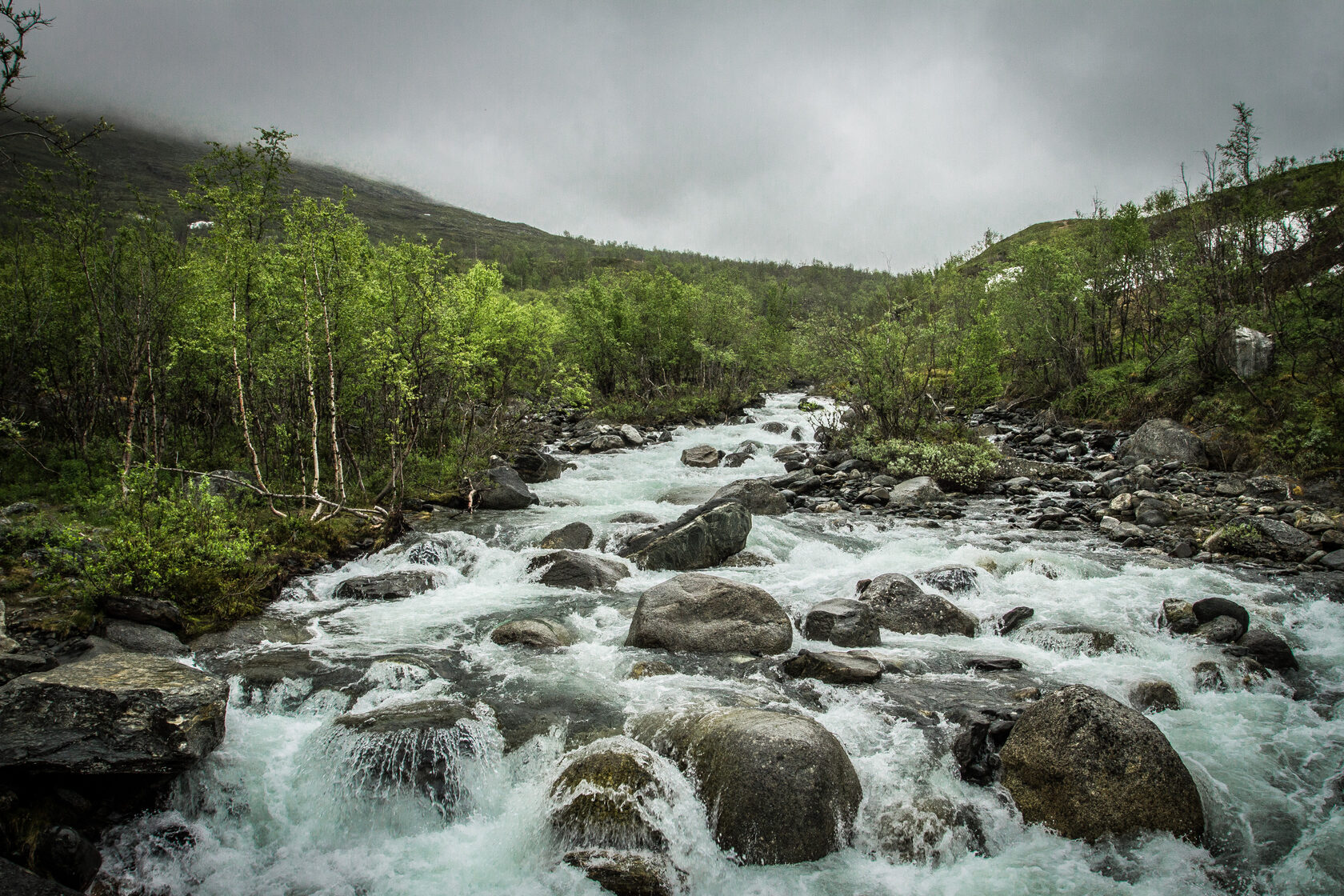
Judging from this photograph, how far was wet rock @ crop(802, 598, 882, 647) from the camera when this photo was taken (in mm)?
9836


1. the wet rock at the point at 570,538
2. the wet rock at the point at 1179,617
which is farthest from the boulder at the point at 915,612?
the wet rock at the point at 570,538

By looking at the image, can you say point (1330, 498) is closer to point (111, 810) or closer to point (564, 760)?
point (564, 760)

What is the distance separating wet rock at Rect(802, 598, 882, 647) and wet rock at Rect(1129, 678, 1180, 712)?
332cm

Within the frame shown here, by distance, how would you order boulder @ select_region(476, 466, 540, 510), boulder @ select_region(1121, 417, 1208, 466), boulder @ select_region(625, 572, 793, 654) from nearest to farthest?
boulder @ select_region(625, 572, 793, 654) → boulder @ select_region(476, 466, 540, 510) → boulder @ select_region(1121, 417, 1208, 466)

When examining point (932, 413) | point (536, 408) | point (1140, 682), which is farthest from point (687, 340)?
point (1140, 682)

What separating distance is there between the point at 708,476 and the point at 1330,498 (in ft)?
57.0

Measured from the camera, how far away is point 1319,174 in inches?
966

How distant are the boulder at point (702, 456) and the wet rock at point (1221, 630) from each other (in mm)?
18594

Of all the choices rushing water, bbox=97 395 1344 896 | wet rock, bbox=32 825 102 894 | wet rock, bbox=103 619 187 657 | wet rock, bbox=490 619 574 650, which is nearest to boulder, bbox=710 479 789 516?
rushing water, bbox=97 395 1344 896

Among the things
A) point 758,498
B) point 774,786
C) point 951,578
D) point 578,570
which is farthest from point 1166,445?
point 774,786

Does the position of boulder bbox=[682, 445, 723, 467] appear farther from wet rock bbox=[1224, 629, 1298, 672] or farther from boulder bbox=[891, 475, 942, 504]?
wet rock bbox=[1224, 629, 1298, 672]

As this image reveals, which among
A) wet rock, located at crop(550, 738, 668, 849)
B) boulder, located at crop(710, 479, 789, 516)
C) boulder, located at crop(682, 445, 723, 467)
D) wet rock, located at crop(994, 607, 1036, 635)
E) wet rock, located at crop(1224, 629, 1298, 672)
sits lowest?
wet rock, located at crop(550, 738, 668, 849)

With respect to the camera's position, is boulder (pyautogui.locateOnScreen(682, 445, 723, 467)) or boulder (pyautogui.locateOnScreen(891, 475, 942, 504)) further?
boulder (pyautogui.locateOnScreen(682, 445, 723, 467))

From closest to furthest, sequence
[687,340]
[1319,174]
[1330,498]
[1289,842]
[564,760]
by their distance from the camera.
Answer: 1. [1289,842]
2. [564,760]
3. [1330,498]
4. [1319,174]
5. [687,340]
